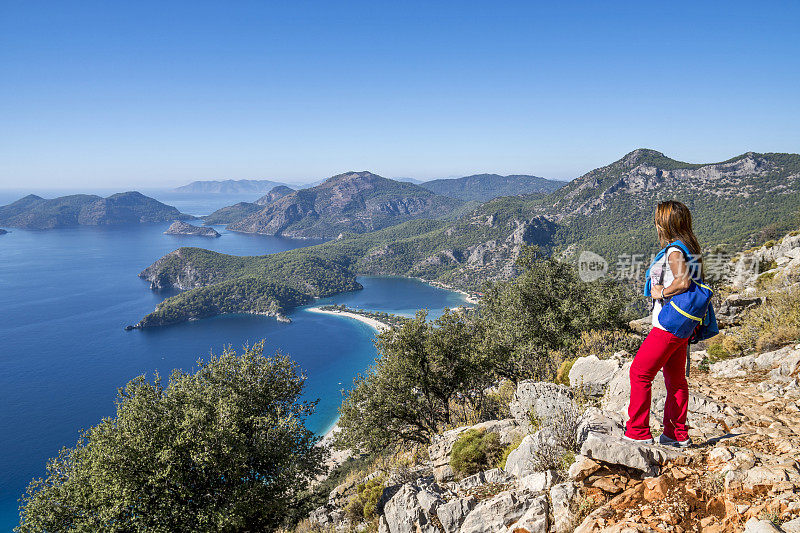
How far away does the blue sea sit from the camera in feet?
230

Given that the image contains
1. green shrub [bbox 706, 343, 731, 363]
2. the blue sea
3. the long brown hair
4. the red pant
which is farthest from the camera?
the blue sea

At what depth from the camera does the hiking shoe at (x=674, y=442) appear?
503cm

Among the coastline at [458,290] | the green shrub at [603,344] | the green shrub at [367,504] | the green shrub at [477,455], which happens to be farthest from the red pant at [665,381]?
the coastline at [458,290]

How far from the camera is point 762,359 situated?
9.02 meters

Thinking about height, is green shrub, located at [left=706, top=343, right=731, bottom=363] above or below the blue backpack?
below

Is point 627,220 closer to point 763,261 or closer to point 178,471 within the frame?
point 763,261

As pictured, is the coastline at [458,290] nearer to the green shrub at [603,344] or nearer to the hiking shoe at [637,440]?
the green shrub at [603,344]

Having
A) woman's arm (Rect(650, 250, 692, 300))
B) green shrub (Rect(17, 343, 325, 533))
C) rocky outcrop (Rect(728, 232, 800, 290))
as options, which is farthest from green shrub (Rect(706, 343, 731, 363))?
rocky outcrop (Rect(728, 232, 800, 290))

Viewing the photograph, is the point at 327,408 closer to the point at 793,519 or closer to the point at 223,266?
the point at 793,519

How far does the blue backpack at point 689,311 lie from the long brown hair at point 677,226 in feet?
0.35

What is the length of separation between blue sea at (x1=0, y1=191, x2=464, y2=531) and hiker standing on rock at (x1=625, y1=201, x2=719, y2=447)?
45039 millimetres

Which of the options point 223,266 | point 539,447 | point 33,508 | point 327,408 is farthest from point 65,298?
point 539,447

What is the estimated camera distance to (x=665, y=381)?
4930mm

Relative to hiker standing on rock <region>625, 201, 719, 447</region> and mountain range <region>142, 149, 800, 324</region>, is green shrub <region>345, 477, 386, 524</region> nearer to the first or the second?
hiker standing on rock <region>625, 201, 719, 447</region>
